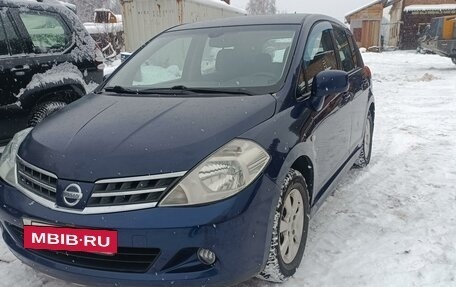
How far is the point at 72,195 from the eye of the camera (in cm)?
204

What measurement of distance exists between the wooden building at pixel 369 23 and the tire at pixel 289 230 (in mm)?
33927

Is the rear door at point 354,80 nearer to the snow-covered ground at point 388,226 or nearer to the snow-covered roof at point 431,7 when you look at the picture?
the snow-covered ground at point 388,226

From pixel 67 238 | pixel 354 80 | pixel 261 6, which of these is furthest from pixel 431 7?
pixel 261 6

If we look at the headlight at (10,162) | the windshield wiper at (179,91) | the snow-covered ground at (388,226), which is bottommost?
the snow-covered ground at (388,226)

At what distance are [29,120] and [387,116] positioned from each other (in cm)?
571

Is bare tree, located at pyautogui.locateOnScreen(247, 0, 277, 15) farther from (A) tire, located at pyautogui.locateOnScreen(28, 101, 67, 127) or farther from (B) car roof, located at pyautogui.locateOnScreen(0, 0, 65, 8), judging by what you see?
(A) tire, located at pyautogui.locateOnScreen(28, 101, 67, 127)

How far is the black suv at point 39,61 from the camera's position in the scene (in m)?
4.46

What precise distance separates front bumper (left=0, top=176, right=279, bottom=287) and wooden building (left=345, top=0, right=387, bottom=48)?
1361 inches

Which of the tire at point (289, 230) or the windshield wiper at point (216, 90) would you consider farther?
the windshield wiper at point (216, 90)

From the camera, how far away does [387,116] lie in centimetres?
756

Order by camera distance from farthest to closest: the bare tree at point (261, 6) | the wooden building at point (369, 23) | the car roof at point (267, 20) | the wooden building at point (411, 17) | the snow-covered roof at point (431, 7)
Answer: the bare tree at point (261, 6)
the wooden building at point (369, 23)
the wooden building at point (411, 17)
the snow-covered roof at point (431, 7)
the car roof at point (267, 20)

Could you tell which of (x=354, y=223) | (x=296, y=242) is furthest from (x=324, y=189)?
(x=296, y=242)

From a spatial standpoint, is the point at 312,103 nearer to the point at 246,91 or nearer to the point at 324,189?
the point at 246,91

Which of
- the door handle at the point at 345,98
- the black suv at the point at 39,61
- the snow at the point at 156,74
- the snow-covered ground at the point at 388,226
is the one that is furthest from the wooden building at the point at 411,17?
the snow at the point at 156,74
